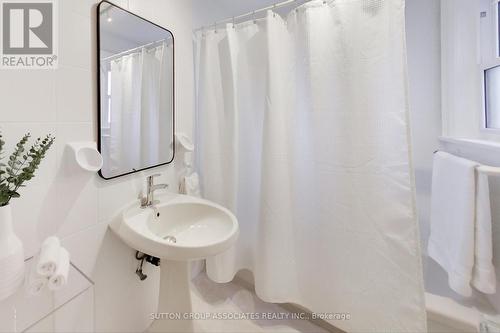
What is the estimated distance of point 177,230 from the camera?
4.17 ft

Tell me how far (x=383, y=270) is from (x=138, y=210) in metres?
1.25

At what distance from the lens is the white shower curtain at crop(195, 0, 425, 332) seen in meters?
1.08

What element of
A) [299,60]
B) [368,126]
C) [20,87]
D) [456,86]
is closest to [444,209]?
[368,126]

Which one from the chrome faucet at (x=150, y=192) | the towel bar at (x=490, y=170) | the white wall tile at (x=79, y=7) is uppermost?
the white wall tile at (x=79, y=7)

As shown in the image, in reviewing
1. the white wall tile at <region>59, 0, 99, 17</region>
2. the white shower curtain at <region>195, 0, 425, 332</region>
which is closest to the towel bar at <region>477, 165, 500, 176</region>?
the white shower curtain at <region>195, 0, 425, 332</region>

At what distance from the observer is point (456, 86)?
4.56ft

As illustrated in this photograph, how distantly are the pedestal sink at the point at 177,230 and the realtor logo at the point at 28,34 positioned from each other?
68 cm

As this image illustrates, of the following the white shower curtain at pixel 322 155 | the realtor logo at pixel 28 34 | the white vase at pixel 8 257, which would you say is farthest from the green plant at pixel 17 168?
the white shower curtain at pixel 322 155

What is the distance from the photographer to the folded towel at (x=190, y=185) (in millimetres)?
1517

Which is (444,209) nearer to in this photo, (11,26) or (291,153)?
(291,153)

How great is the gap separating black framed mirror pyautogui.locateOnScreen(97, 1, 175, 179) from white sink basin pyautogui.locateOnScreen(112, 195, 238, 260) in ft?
0.81

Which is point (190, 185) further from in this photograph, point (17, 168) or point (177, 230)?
point (17, 168)

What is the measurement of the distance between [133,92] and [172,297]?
110 centimetres

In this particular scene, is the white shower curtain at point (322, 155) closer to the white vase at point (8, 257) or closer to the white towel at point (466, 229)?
the white towel at point (466, 229)
